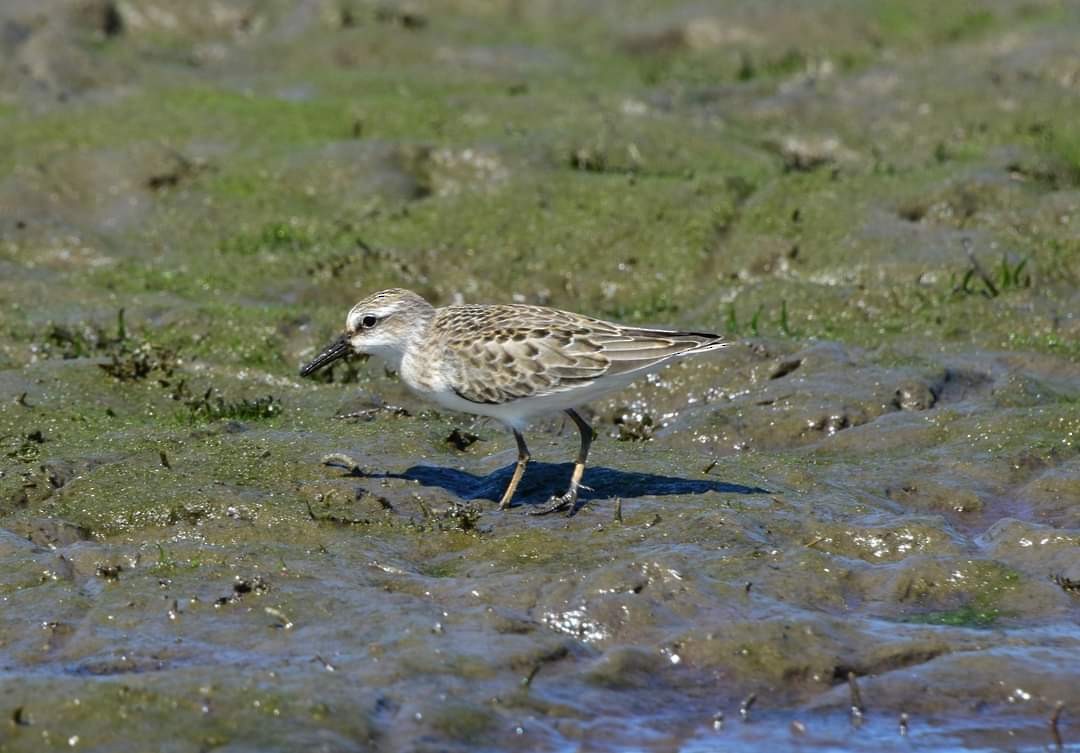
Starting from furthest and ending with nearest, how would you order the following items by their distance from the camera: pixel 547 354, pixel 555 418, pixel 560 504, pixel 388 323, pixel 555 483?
pixel 555 418, pixel 388 323, pixel 555 483, pixel 547 354, pixel 560 504

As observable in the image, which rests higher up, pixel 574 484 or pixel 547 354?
pixel 547 354

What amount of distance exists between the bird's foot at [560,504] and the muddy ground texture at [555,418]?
162mm

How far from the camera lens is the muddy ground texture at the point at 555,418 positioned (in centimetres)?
755

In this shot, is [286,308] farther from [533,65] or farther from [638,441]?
[533,65]

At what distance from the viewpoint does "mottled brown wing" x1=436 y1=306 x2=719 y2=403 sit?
30.5 ft

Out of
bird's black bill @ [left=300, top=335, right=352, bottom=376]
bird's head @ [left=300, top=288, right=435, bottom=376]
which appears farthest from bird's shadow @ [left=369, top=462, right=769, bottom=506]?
bird's black bill @ [left=300, top=335, right=352, bottom=376]

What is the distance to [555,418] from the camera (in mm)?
11469

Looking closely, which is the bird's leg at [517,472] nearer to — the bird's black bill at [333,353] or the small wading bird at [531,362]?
the small wading bird at [531,362]

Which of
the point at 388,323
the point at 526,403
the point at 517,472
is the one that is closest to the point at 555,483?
the point at 517,472

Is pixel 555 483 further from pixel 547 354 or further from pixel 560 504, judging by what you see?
pixel 547 354

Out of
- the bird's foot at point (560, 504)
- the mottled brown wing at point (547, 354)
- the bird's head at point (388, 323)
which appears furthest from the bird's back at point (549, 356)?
the bird's foot at point (560, 504)

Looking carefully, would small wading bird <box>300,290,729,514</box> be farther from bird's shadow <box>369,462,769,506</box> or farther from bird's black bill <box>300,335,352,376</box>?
bird's black bill <box>300,335,352,376</box>

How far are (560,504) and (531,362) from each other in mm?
805

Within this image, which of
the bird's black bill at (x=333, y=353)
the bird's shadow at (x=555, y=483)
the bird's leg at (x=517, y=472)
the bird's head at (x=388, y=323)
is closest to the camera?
the bird's leg at (x=517, y=472)
